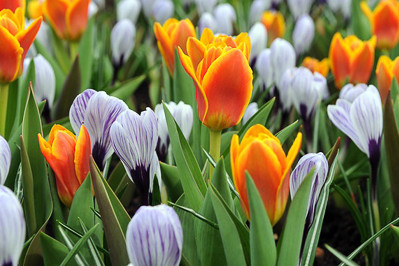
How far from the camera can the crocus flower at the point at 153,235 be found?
2.55 ft

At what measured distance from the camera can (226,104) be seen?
3.52ft

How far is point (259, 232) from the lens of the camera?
0.90m

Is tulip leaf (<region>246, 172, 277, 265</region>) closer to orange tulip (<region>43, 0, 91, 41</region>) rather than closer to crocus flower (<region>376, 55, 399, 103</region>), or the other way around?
crocus flower (<region>376, 55, 399, 103</region>)

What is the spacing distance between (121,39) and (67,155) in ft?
3.78

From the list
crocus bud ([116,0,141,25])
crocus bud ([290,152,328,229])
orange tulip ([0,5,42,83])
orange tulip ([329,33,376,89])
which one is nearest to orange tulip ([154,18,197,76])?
orange tulip ([0,5,42,83])

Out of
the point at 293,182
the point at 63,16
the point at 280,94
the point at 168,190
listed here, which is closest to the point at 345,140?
the point at 280,94

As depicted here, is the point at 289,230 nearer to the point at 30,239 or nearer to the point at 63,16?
the point at 30,239

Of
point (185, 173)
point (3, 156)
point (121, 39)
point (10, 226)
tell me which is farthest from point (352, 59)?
point (10, 226)

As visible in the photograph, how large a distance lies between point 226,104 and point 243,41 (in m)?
0.14

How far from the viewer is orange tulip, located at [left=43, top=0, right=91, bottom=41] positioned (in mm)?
1907

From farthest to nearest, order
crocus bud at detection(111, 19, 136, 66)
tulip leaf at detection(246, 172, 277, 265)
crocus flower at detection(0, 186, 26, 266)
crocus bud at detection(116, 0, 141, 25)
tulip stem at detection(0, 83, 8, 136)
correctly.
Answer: crocus bud at detection(116, 0, 141, 25), crocus bud at detection(111, 19, 136, 66), tulip stem at detection(0, 83, 8, 136), tulip leaf at detection(246, 172, 277, 265), crocus flower at detection(0, 186, 26, 266)

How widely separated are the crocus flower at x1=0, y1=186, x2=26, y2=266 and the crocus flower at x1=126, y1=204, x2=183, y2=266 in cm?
13

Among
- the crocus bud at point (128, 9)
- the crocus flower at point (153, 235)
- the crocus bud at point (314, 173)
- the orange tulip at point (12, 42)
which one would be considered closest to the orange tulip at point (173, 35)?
the orange tulip at point (12, 42)

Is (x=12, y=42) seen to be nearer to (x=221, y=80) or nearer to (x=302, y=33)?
(x=221, y=80)
